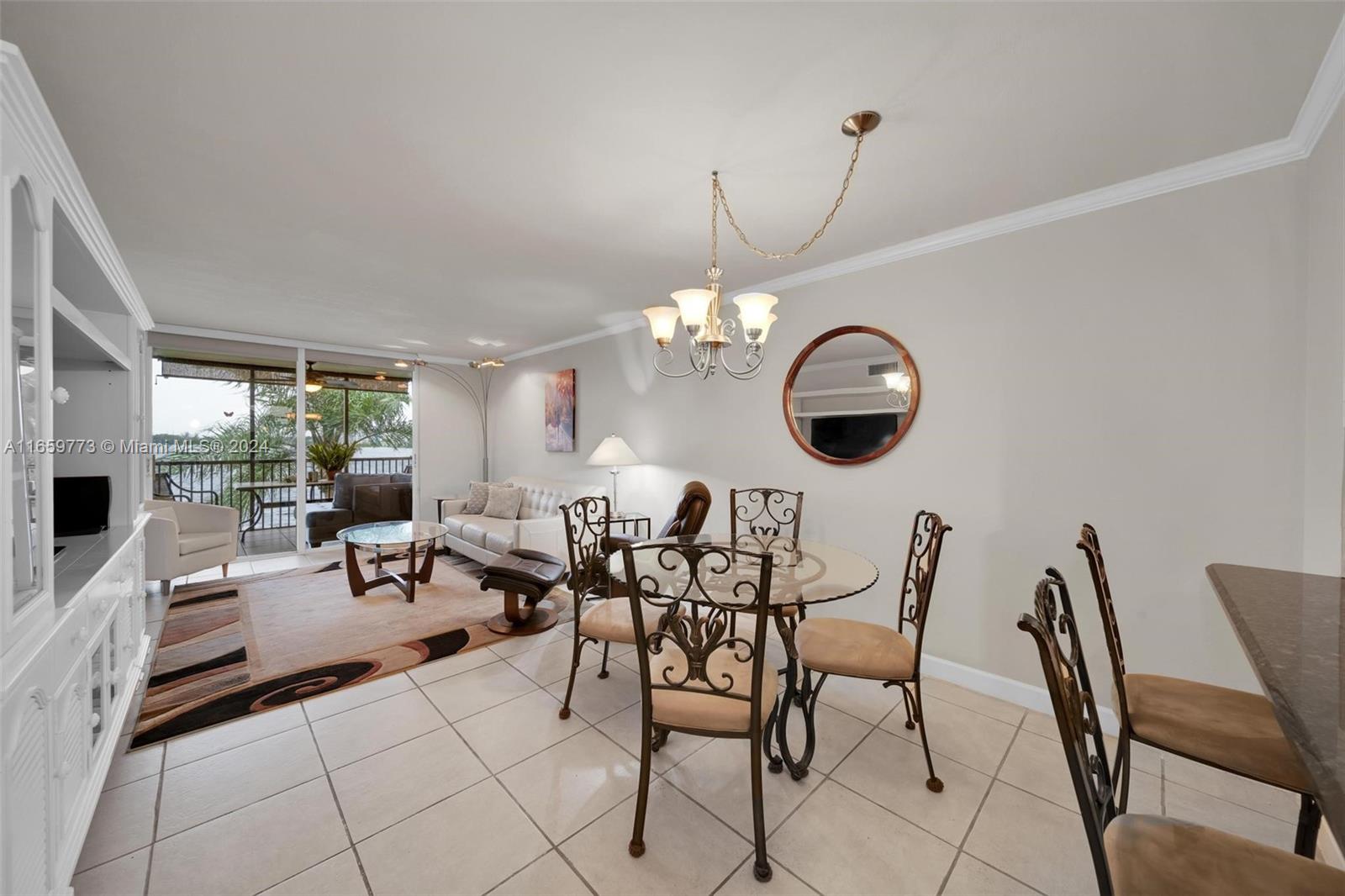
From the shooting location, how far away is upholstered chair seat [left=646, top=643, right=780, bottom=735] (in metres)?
1.55

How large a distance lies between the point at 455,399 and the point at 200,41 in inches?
223

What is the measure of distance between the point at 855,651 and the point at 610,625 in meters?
1.06

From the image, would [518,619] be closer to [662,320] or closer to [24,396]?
[662,320]

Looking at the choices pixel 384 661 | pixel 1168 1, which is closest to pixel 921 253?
pixel 1168 1

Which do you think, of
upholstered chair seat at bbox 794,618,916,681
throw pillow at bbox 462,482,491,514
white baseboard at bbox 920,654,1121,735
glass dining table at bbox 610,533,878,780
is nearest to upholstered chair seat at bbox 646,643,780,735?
glass dining table at bbox 610,533,878,780

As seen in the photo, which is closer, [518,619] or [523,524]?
[518,619]

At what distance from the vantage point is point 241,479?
5516 millimetres

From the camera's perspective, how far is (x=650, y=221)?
255 centimetres

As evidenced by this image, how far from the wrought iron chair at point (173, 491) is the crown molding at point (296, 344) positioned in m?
1.48

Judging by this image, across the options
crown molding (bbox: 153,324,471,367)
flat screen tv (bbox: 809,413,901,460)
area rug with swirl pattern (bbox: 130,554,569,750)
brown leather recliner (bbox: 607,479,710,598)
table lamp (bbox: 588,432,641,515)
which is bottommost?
area rug with swirl pattern (bbox: 130,554,569,750)

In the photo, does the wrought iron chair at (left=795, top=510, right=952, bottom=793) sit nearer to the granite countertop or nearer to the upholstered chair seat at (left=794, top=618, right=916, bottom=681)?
the upholstered chair seat at (left=794, top=618, right=916, bottom=681)

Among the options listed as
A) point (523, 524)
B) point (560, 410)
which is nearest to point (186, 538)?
point (523, 524)

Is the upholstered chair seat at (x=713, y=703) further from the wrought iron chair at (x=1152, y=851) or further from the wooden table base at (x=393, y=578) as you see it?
the wooden table base at (x=393, y=578)

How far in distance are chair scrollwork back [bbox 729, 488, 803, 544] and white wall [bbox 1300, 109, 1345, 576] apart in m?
2.01
